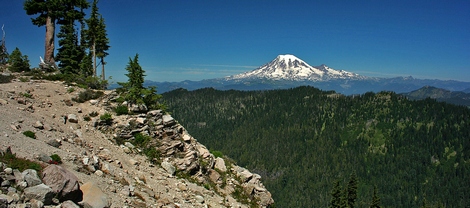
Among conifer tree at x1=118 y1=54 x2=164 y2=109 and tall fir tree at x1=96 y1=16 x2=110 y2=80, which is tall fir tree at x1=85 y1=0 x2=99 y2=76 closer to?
tall fir tree at x1=96 y1=16 x2=110 y2=80

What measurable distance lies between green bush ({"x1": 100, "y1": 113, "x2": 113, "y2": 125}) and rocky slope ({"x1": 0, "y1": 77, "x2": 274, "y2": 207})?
172mm

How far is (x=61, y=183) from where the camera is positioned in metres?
9.87

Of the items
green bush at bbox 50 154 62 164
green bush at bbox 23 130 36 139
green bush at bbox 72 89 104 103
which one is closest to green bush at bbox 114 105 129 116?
green bush at bbox 72 89 104 103

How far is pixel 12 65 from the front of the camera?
87.4 feet

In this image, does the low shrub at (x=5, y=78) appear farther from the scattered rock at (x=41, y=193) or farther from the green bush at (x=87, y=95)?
the scattered rock at (x=41, y=193)

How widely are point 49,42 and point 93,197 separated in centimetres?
2629

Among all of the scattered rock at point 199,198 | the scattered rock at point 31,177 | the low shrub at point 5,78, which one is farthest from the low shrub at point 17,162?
the low shrub at point 5,78

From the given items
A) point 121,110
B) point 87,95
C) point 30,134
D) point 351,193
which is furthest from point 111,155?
point 351,193

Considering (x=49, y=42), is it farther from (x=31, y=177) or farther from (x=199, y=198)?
(x=31, y=177)

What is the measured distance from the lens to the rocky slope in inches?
466

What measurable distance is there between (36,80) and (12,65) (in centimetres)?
520

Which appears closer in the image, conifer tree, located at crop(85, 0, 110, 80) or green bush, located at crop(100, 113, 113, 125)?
green bush, located at crop(100, 113, 113, 125)

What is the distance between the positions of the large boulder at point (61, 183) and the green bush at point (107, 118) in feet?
32.7

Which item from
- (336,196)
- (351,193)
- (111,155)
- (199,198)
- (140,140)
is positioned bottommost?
(351,193)
